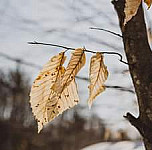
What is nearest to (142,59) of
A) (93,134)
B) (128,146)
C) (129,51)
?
(129,51)

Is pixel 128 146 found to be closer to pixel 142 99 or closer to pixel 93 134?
pixel 142 99

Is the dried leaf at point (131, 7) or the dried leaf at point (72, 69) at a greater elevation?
the dried leaf at point (131, 7)

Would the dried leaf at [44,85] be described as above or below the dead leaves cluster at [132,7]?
below

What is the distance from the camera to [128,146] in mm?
1187

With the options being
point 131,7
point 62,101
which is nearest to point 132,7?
point 131,7

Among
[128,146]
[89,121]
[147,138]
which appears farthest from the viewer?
[89,121]

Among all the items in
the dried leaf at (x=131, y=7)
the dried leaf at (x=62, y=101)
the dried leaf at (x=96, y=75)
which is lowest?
the dried leaf at (x=62, y=101)

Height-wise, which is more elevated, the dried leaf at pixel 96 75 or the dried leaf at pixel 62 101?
the dried leaf at pixel 96 75

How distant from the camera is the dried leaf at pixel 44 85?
0.31 meters

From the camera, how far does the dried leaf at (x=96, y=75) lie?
308 millimetres

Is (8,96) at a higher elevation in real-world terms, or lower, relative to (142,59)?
higher

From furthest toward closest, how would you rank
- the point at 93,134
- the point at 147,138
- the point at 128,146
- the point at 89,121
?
the point at 89,121 < the point at 93,134 < the point at 128,146 < the point at 147,138

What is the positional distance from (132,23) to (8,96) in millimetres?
4534

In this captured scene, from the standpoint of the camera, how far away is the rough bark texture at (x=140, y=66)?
283 mm
